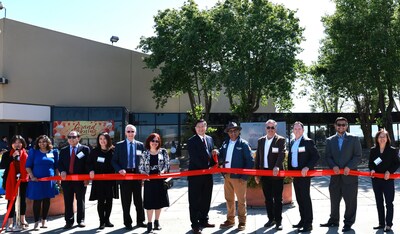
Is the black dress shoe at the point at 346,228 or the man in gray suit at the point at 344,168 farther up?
the man in gray suit at the point at 344,168

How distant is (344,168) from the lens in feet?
22.8

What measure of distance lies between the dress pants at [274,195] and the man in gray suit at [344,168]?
796 millimetres

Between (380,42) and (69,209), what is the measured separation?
20632 millimetres

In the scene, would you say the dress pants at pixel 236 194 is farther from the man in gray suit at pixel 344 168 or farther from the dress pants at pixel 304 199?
the man in gray suit at pixel 344 168

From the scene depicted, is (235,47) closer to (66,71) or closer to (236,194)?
(66,71)

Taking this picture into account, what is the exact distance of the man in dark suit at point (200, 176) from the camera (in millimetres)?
7156

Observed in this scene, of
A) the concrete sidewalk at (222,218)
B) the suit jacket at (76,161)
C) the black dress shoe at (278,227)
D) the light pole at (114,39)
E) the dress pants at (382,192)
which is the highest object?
the light pole at (114,39)

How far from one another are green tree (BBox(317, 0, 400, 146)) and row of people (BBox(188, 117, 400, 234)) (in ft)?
59.2

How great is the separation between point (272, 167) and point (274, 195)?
Answer: 0.47m

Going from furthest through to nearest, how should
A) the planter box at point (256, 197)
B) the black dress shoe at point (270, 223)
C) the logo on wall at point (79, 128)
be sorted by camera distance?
the logo on wall at point (79, 128) < the planter box at point (256, 197) < the black dress shoe at point (270, 223)

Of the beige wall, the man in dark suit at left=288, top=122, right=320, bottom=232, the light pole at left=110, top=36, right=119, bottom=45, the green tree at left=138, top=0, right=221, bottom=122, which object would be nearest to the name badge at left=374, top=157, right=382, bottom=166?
the man in dark suit at left=288, top=122, right=320, bottom=232

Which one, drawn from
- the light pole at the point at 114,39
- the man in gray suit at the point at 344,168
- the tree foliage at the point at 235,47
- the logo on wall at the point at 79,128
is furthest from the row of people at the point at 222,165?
the light pole at the point at 114,39

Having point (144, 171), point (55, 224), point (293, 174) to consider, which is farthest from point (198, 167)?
point (55, 224)

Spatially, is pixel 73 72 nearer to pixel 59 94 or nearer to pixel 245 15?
pixel 59 94
